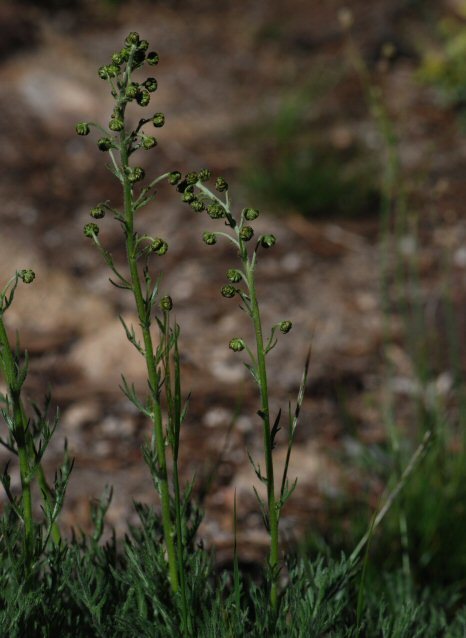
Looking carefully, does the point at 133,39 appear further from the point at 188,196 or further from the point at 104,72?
the point at 188,196

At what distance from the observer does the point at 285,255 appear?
3787 millimetres

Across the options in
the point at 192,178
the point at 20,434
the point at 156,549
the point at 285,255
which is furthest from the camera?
the point at 285,255

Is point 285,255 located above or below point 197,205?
above

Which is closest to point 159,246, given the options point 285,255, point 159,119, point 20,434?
point 159,119

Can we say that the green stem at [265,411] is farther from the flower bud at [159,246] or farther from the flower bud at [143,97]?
the flower bud at [143,97]

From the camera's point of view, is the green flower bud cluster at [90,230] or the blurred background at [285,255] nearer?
the green flower bud cluster at [90,230]

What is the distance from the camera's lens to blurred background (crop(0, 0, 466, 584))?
2281mm

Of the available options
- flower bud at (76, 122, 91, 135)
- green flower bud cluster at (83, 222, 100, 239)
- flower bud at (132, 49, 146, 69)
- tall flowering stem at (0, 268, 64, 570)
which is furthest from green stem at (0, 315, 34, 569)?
flower bud at (132, 49, 146, 69)

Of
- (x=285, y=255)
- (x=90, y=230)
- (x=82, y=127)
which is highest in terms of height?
(x=285, y=255)

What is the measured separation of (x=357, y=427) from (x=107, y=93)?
11.4 feet

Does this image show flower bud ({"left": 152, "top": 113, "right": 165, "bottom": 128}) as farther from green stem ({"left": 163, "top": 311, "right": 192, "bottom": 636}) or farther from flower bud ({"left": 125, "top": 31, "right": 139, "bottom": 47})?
green stem ({"left": 163, "top": 311, "right": 192, "bottom": 636})

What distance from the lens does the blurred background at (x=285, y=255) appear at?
228cm

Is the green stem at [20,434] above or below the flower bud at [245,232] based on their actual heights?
below

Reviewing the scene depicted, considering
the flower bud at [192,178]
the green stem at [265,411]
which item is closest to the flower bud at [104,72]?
the flower bud at [192,178]
